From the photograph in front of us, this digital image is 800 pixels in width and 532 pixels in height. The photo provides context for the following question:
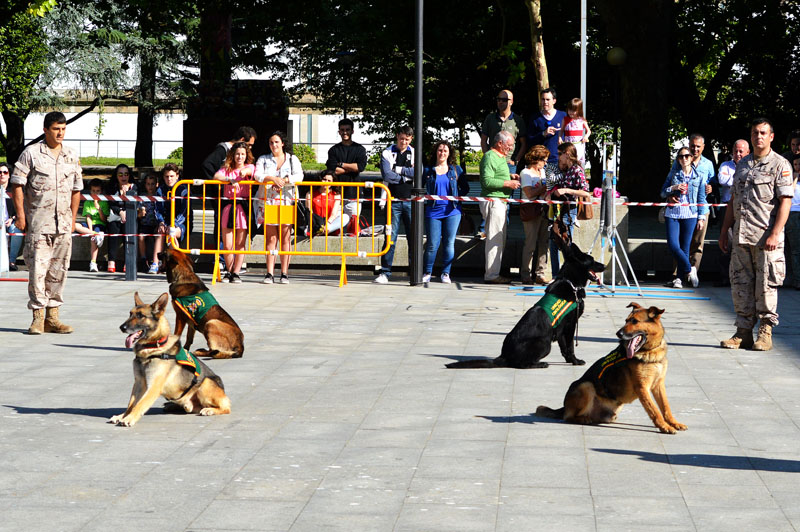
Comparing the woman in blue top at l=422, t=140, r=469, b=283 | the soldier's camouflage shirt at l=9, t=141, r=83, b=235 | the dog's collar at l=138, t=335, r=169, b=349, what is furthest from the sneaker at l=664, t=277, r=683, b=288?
the dog's collar at l=138, t=335, r=169, b=349

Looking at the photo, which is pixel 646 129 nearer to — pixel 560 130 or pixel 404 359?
pixel 560 130

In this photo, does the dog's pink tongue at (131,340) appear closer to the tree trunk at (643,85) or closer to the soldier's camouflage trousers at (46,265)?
the soldier's camouflage trousers at (46,265)

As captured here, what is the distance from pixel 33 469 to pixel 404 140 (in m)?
10.1

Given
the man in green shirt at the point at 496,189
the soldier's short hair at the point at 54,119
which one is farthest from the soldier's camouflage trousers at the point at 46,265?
the man in green shirt at the point at 496,189

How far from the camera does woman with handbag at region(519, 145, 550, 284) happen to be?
1503 cm

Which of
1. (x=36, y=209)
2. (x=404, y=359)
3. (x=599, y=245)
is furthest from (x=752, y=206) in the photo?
(x=36, y=209)

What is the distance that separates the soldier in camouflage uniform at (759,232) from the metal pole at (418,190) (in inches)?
209

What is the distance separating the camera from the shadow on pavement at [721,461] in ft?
20.5

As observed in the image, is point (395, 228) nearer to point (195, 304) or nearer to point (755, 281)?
point (755, 281)

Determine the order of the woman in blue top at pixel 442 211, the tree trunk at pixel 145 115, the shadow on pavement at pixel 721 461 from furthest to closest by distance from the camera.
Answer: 1. the tree trunk at pixel 145 115
2. the woman in blue top at pixel 442 211
3. the shadow on pavement at pixel 721 461

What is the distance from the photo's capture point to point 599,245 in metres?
15.3

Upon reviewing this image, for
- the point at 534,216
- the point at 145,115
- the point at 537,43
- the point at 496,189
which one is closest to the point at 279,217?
the point at 496,189

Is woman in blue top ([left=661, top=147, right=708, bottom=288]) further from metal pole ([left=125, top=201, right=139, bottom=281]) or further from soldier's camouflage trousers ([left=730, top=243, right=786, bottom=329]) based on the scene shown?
metal pole ([left=125, top=201, right=139, bottom=281])

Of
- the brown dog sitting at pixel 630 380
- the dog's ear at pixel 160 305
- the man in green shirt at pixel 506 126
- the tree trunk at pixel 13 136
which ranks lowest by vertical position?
the brown dog sitting at pixel 630 380
